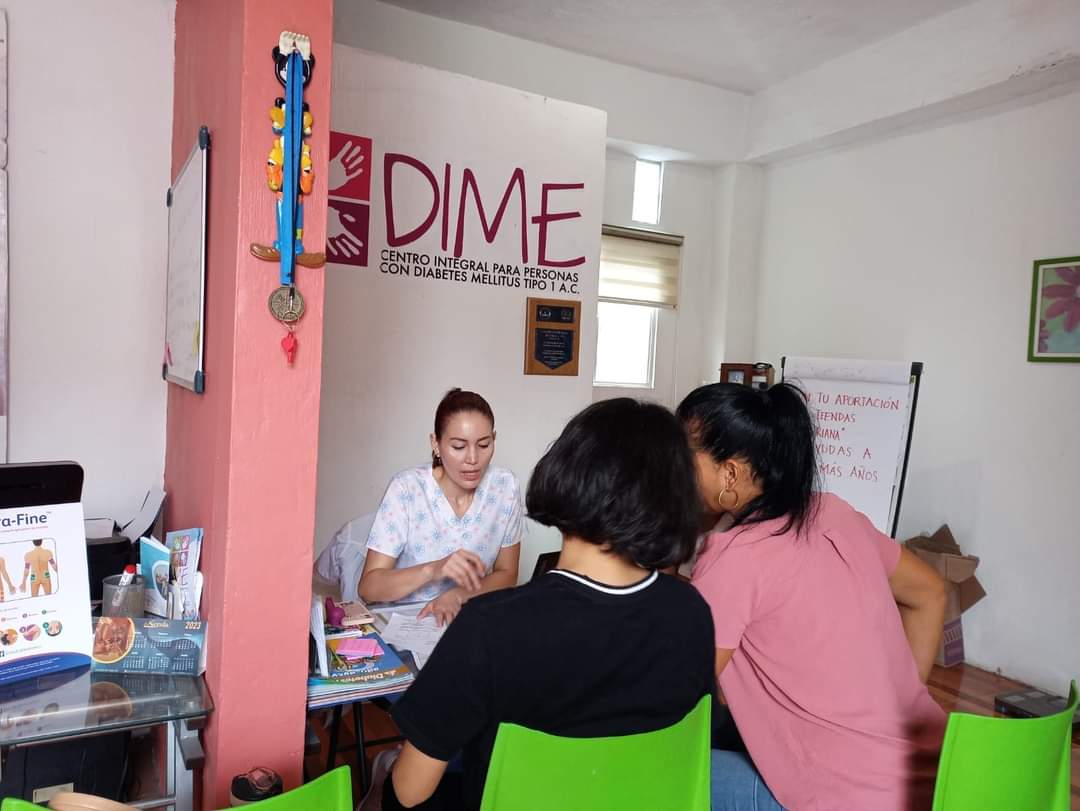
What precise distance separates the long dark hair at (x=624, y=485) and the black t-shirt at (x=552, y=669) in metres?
0.07

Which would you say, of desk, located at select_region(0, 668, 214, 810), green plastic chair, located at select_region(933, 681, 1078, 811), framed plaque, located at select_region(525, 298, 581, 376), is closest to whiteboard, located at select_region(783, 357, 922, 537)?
framed plaque, located at select_region(525, 298, 581, 376)

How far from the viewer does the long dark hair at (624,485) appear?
3.72 feet

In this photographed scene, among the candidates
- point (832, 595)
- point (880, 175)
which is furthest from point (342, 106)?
point (880, 175)

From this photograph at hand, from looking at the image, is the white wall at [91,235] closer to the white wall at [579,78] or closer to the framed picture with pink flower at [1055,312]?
the white wall at [579,78]

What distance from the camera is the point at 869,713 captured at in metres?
1.39

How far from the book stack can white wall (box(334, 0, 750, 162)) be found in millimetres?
3055

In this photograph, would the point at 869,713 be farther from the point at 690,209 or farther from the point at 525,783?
the point at 690,209

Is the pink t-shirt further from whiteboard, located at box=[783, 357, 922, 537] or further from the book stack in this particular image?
whiteboard, located at box=[783, 357, 922, 537]

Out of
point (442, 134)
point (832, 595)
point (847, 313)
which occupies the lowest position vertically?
point (832, 595)

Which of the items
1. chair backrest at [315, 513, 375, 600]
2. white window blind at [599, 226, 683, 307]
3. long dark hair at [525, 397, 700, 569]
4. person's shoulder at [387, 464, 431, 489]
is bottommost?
chair backrest at [315, 513, 375, 600]

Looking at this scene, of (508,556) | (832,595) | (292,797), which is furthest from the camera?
(508,556)

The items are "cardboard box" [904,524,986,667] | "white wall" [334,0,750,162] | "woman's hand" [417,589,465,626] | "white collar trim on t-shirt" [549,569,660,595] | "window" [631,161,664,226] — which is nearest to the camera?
"white collar trim on t-shirt" [549,569,660,595]

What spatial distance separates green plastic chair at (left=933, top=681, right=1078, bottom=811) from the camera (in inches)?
47.2

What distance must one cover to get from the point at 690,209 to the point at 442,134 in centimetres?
250
